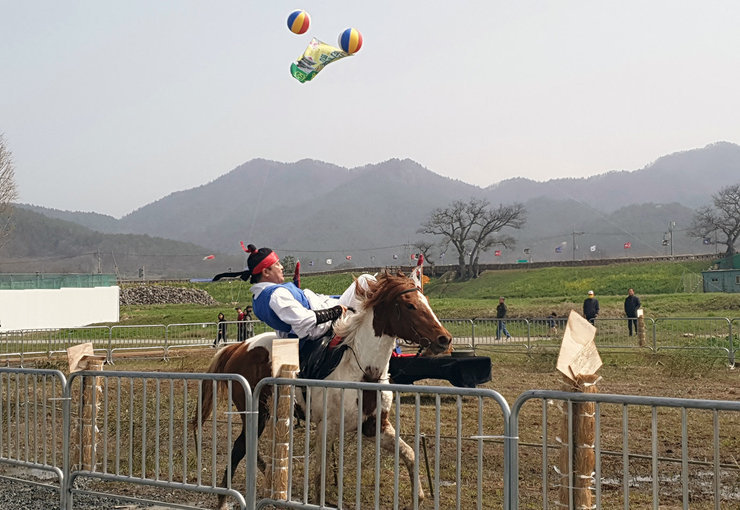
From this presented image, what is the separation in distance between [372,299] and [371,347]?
1.47 ft

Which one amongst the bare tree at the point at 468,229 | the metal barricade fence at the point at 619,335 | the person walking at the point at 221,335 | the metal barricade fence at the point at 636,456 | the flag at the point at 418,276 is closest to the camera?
the metal barricade fence at the point at 636,456

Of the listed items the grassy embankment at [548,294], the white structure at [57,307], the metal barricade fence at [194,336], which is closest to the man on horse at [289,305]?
the metal barricade fence at [194,336]

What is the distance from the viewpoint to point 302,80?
20.5 m

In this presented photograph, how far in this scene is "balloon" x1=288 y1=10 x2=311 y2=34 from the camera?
18250mm

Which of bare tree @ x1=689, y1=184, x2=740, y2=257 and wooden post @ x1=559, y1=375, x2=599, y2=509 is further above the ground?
bare tree @ x1=689, y1=184, x2=740, y2=257

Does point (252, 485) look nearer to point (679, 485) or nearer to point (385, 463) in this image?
point (385, 463)

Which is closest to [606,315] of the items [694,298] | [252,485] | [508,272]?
[694,298]

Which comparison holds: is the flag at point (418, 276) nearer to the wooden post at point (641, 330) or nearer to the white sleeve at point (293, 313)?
the white sleeve at point (293, 313)

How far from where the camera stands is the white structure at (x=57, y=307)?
42.3m

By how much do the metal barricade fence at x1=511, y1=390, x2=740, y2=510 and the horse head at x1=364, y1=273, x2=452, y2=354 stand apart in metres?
0.99

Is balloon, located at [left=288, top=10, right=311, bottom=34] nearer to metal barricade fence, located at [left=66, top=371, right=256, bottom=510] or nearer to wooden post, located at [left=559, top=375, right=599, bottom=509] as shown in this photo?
metal barricade fence, located at [left=66, top=371, right=256, bottom=510]

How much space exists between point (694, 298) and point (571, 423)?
4499cm

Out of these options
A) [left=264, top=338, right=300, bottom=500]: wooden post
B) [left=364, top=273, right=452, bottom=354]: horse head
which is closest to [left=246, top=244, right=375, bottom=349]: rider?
[left=364, top=273, right=452, bottom=354]: horse head

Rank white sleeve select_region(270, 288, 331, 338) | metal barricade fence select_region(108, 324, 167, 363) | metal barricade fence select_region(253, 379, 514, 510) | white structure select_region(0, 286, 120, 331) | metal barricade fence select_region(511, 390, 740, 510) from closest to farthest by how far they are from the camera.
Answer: metal barricade fence select_region(511, 390, 740, 510), metal barricade fence select_region(253, 379, 514, 510), white sleeve select_region(270, 288, 331, 338), metal barricade fence select_region(108, 324, 167, 363), white structure select_region(0, 286, 120, 331)
